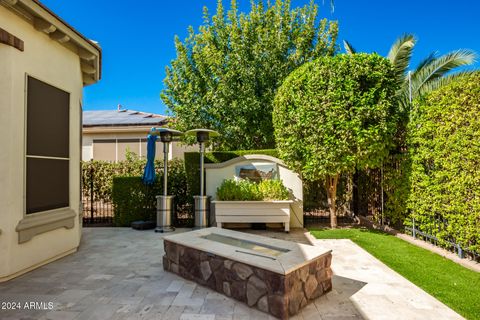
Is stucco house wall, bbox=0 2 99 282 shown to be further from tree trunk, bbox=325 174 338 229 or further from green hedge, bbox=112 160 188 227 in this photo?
tree trunk, bbox=325 174 338 229

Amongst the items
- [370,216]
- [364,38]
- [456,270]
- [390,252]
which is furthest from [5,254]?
[364,38]

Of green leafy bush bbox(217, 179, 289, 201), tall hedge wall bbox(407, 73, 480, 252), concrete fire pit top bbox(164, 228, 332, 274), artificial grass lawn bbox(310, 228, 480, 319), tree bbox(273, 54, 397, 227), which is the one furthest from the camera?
green leafy bush bbox(217, 179, 289, 201)

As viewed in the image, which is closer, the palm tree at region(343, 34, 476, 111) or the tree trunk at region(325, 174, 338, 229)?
the tree trunk at region(325, 174, 338, 229)

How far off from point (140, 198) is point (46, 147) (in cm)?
382

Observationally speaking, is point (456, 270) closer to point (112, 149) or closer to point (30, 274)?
point (30, 274)

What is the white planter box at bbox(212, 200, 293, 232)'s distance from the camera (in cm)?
734

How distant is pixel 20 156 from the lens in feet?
14.3

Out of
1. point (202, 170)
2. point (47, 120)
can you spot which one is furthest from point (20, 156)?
point (202, 170)

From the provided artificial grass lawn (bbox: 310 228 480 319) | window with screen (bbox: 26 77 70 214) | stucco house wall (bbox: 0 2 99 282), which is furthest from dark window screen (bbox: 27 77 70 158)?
artificial grass lawn (bbox: 310 228 480 319)

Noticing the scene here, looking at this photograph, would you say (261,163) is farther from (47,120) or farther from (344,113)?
(47,120)

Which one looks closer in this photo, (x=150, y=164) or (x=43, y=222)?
(x=43, y=222)

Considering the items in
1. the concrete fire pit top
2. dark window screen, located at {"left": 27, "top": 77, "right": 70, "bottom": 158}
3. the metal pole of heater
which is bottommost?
the concrete fire pit top

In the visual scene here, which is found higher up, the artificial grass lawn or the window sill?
the window sill

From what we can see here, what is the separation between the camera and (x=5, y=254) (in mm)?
4082
